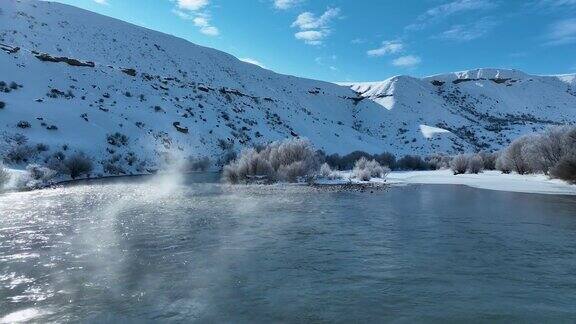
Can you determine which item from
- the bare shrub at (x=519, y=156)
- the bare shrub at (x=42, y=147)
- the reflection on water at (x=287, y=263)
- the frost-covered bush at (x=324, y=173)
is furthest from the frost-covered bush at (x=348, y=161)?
the reflection on water at (x=287, y=263)

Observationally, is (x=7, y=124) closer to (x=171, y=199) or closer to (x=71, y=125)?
(x=71, y=125)

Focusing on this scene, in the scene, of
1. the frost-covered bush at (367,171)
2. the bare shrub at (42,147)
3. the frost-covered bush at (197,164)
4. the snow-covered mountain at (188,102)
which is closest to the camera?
the frost-covered bush at (367,171)

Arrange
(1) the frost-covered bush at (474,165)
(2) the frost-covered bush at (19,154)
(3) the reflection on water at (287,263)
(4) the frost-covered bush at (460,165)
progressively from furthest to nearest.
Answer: (4) the frost-covered bush at (460,165)
(1) the frost-covered bush at (474,165)
(2) the frost-covered bush at (19,154)
(3) the reflection on water at (287,263)

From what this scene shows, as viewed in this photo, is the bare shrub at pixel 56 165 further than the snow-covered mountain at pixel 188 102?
No

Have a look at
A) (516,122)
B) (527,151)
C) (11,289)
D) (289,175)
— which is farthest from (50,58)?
(516,122)

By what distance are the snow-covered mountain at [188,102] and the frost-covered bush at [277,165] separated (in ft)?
48.1

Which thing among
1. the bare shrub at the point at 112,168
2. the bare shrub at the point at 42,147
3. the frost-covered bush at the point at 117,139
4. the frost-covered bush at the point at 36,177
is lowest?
the frost-covered bush at the point at 36,177

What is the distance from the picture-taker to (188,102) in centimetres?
6781

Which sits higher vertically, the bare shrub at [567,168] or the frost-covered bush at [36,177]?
the bare shrub at [567,168]

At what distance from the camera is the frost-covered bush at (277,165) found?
112ft

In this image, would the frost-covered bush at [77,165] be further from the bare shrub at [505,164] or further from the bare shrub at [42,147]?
the bare shrub at [505,164]

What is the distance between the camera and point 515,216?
17000 millimetres

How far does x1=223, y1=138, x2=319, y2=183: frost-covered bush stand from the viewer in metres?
34.3

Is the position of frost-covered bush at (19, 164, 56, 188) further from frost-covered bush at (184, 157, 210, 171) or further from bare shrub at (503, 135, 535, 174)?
bare shrub at (503, 135, 535, 174)
